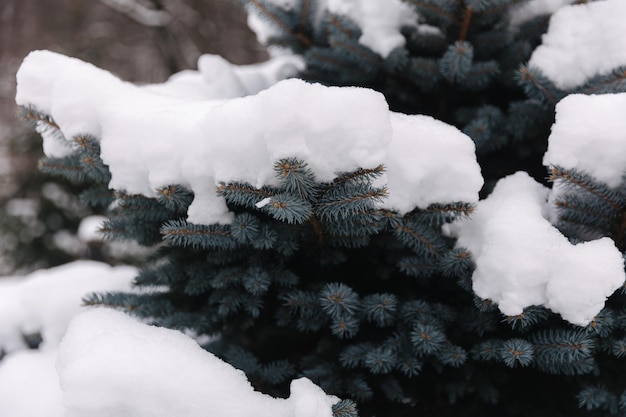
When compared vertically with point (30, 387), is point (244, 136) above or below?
above

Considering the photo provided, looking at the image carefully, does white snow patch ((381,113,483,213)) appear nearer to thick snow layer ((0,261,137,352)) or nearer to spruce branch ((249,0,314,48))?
spruce branch ((249,0,314,48))

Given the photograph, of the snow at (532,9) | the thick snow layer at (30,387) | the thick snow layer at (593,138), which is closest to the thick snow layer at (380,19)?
the snow at (532,9)

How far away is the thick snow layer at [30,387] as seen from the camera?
1.59 m

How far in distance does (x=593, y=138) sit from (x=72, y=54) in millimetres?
6820

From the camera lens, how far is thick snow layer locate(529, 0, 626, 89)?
149cm

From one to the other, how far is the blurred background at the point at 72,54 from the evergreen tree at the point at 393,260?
3.78 meters

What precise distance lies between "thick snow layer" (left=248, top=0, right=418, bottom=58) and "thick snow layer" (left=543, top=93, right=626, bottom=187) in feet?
2.03

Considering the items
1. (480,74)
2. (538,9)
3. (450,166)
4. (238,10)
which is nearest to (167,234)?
(450,166)

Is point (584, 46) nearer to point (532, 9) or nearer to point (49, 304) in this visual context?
point (532, 9)

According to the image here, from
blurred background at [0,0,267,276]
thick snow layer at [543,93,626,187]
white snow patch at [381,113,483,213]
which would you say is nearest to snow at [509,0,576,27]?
thick snow layer at [543,93,626,187]

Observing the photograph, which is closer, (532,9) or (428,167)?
(428,167)

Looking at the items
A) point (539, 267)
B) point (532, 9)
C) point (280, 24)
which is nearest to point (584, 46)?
point (532, 9)

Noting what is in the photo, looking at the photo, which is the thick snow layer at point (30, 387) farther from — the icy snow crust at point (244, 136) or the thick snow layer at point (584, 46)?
the thick snow layer at point (584, 46)

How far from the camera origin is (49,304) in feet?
6.91
